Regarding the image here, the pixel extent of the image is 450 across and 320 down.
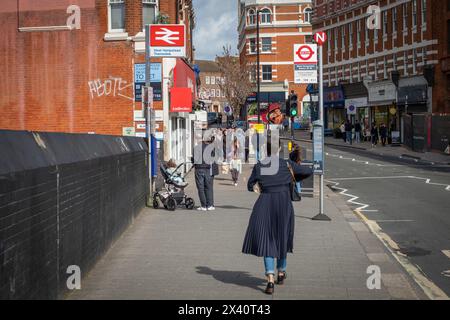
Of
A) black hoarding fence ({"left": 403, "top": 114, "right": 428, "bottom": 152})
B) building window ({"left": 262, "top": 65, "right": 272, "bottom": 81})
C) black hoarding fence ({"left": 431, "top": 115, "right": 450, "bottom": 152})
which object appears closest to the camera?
black hoarding fence ({"left": 431, "top": 115, "right": 450, "bottom": 152})

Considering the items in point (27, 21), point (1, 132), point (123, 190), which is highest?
point (27, 21)

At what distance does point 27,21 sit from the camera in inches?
980

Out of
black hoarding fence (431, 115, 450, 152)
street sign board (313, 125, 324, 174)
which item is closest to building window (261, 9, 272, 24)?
black hoarding fence (431, 115, 450, 152)

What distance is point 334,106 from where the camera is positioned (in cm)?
6681

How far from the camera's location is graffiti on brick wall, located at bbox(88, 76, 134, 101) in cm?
2466

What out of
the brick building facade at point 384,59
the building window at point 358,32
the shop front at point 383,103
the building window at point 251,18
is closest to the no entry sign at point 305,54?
the brick building facade at point 384,59

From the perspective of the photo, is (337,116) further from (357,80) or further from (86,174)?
Result: (86,174)

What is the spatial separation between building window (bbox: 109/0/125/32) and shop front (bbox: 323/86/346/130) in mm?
42475

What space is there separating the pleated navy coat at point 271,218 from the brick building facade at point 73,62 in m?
16.3

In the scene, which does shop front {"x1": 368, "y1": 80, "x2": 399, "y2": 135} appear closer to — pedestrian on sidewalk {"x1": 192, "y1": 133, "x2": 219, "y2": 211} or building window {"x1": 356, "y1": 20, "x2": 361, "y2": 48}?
building window {"x1": 356, "y1": 20, "x2": 361, "y2": 48}

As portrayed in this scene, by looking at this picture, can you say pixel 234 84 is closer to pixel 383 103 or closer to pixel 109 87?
pixel 383 103

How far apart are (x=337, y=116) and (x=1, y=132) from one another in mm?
63846

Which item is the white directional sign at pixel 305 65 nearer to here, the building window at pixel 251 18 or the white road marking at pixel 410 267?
the white road marking at pixel 410 267

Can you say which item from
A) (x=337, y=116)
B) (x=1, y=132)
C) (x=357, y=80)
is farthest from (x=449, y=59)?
(x=1, y=132)
